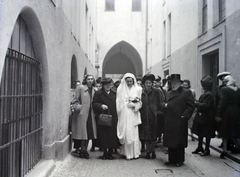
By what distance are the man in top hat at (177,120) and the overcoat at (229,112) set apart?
0.88m

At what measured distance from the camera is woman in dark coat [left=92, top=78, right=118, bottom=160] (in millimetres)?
6371

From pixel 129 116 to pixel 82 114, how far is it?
1.01 meters

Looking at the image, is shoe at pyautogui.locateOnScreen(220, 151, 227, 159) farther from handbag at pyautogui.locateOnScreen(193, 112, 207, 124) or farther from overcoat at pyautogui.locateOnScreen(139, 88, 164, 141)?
overcoat at pyautogui.locateOnScreen(139, 88, 164, 141)

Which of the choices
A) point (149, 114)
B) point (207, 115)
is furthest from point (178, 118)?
point (207, 115)

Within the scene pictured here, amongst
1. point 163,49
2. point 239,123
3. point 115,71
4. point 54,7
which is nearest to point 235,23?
point 239,123

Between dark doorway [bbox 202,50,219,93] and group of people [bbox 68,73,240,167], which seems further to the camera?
dark doorway [bbox 202,50,219,93]

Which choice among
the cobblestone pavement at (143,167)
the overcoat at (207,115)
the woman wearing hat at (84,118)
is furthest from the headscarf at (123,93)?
the overcoat at (207,115)

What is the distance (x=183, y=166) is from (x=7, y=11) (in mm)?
4232

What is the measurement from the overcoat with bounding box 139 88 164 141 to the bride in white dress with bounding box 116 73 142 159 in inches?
4.7

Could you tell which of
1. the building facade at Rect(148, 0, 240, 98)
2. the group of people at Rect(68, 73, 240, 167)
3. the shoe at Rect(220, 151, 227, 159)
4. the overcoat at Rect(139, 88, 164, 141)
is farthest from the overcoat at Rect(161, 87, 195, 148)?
the building facade at Rect(148, 0, 240, 98)

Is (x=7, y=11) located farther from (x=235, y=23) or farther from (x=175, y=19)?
(x=175, y=19)

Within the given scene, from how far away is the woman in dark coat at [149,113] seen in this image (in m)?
6.43

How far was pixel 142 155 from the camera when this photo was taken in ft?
22.5

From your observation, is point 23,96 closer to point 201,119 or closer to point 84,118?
point 84,118
